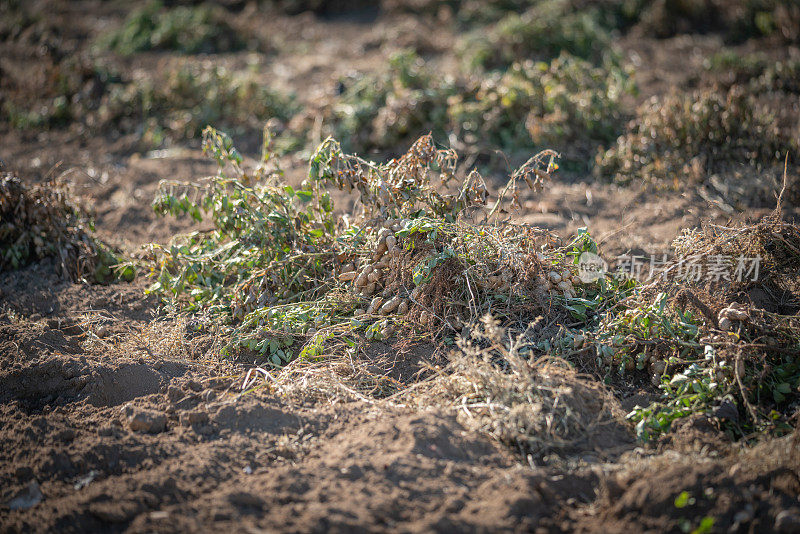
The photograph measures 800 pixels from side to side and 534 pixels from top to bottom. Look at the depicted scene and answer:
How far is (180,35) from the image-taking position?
842 cm

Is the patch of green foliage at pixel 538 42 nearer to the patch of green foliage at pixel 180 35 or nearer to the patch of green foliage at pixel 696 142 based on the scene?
the patch of green foliage at pixel 696 142

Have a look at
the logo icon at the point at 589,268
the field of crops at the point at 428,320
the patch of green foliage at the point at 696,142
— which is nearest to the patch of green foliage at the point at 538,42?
the field of crops at the point at 428,320

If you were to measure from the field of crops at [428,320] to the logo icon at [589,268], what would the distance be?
0.02 metres

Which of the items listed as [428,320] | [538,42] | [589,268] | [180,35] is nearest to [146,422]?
[428,320]

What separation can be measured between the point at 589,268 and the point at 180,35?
744 cm

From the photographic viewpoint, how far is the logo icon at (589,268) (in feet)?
10.6

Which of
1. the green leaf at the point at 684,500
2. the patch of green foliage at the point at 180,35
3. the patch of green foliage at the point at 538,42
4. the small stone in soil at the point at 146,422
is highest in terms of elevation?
the patch of green foliage at the point at 180,35

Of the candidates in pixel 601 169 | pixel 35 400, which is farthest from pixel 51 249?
pixel 601 169

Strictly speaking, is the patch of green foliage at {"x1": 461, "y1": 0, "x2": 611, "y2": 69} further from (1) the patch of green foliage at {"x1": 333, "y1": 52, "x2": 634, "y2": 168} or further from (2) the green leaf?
(2) the green leaf

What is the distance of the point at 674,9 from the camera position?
7586 mm

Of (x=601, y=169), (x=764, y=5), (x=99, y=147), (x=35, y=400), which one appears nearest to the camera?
(x=35, y=400)

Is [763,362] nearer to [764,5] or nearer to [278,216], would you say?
[278,216]

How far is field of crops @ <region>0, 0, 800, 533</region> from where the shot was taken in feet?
6.94

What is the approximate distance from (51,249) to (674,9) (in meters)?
7.63
